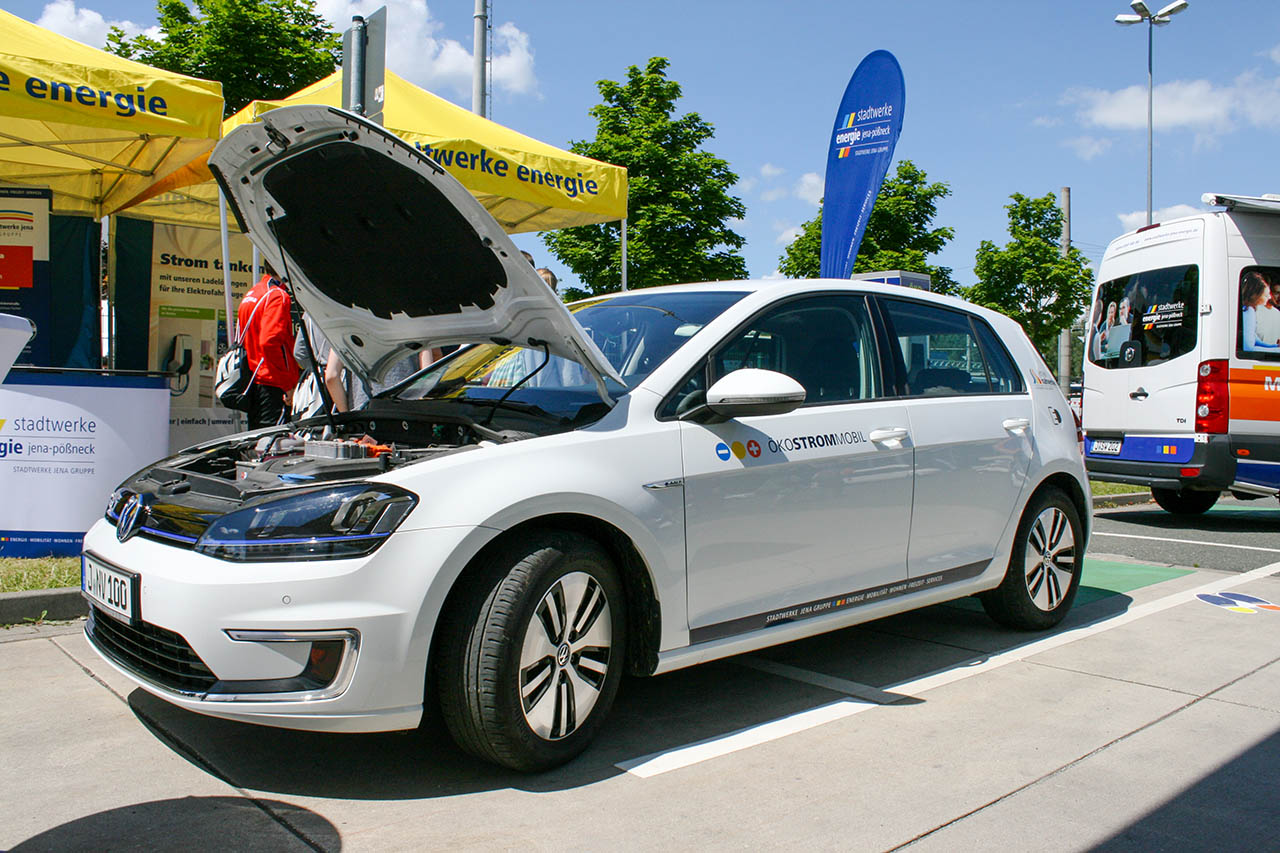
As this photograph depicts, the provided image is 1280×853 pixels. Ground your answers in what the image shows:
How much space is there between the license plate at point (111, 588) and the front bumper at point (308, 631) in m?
0.18

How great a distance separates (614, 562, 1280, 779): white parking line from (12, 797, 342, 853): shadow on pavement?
98 cm

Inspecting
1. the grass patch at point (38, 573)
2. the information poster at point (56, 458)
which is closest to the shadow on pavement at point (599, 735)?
the grass patch at point (38, 573)

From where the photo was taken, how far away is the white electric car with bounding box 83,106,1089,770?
109 inches

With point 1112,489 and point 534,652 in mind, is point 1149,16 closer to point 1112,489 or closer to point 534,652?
point 1112,489

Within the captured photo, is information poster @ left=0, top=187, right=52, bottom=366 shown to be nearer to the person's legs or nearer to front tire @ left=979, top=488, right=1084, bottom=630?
the person's legs

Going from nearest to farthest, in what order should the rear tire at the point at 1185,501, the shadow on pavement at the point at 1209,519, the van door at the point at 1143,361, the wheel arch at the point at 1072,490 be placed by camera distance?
the wheel arch at the point at 1072,490 → the van door at the point at 1143,361 → the shadow on pavement at the point at 1209,519 → the rear tire at the point at 1185,501

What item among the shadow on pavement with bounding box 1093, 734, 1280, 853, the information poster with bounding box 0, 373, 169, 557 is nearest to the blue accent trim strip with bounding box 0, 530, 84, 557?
the information poster with bounding box 0, 373, 169, 557

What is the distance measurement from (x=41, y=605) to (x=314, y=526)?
9.38 ft

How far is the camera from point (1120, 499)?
11766mm

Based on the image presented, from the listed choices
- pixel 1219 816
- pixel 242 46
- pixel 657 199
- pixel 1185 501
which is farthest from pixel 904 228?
pixel 1219 816

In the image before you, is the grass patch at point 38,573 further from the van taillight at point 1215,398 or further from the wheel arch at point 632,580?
the van taillight at point 1215,398

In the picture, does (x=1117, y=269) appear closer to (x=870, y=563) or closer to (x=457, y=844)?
(x=870, y=563)

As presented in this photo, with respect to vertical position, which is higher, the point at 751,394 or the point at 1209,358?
the point at 1209,358

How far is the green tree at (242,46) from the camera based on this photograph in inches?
902
